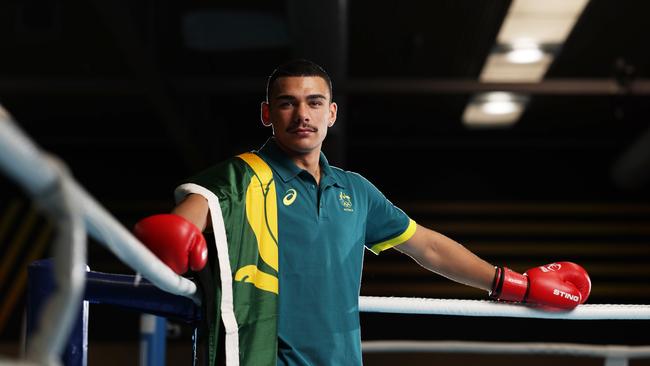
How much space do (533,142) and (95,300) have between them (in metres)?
6.35

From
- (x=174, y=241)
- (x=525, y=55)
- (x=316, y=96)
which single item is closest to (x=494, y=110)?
(x=525, y=55)

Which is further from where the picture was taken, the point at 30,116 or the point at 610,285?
the point at 610,285

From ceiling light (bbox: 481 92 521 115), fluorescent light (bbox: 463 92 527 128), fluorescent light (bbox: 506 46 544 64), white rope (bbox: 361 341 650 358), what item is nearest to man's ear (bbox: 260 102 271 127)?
white rope (bbox: 361 341 650 358)

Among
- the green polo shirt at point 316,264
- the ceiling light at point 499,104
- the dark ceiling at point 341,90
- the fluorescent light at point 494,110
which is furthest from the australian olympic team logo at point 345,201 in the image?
the ceiling light at point 499,104

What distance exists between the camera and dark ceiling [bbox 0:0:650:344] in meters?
4.70

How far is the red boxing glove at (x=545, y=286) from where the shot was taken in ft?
5.43

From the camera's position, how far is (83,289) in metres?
1.35

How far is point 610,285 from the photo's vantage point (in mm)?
7324

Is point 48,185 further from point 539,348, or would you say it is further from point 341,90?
point 341,90

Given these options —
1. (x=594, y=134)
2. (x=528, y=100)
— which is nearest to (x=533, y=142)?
(x=594, y=134)

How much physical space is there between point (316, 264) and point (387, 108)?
5263 millimetres

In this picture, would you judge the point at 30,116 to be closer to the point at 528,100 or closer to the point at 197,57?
the point at 197,57

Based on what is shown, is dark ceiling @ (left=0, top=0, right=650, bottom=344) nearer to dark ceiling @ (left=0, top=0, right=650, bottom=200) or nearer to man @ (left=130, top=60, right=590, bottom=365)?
dark ceiling @ (left=0, top=0, right=650, bottom=200)

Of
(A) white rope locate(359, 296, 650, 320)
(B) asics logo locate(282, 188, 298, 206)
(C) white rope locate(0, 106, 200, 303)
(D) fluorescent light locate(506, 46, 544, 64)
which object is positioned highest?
(D) fluorescent light locate(506, 46, 544, 64)
